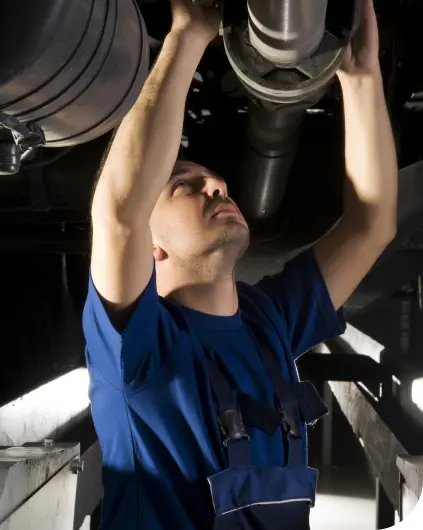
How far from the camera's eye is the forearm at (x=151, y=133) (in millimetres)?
744

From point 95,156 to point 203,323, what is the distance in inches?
25.4

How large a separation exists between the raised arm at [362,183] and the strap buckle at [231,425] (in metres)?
0.36

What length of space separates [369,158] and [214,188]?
26cm

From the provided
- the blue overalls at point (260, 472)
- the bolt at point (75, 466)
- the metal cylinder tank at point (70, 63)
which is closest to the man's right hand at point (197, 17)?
the metal cylinder tank at point (70, 63)

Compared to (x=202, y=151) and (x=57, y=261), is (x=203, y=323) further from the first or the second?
(x=57, y=261)

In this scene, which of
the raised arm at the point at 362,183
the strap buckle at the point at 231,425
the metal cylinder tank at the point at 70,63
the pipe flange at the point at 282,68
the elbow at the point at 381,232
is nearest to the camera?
the metal cylinder tank at the point at 70,63

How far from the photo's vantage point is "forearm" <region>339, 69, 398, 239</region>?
3.18 feet

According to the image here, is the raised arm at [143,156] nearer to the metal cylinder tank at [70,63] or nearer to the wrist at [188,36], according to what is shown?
the wrist at [188,36]

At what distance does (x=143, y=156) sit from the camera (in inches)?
29.3

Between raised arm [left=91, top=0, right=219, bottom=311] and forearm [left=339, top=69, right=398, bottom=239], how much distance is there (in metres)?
0.30

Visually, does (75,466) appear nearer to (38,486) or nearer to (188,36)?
(38,486)

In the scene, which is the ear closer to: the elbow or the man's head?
the man's head

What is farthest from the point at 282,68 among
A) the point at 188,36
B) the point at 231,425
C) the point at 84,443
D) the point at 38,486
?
the point at 84,443

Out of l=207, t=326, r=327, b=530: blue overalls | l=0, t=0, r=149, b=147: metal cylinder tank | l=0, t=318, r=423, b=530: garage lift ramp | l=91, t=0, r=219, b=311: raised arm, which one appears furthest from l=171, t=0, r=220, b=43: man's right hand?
l=0, t=318, r=423, b=530: garage lift ramp
